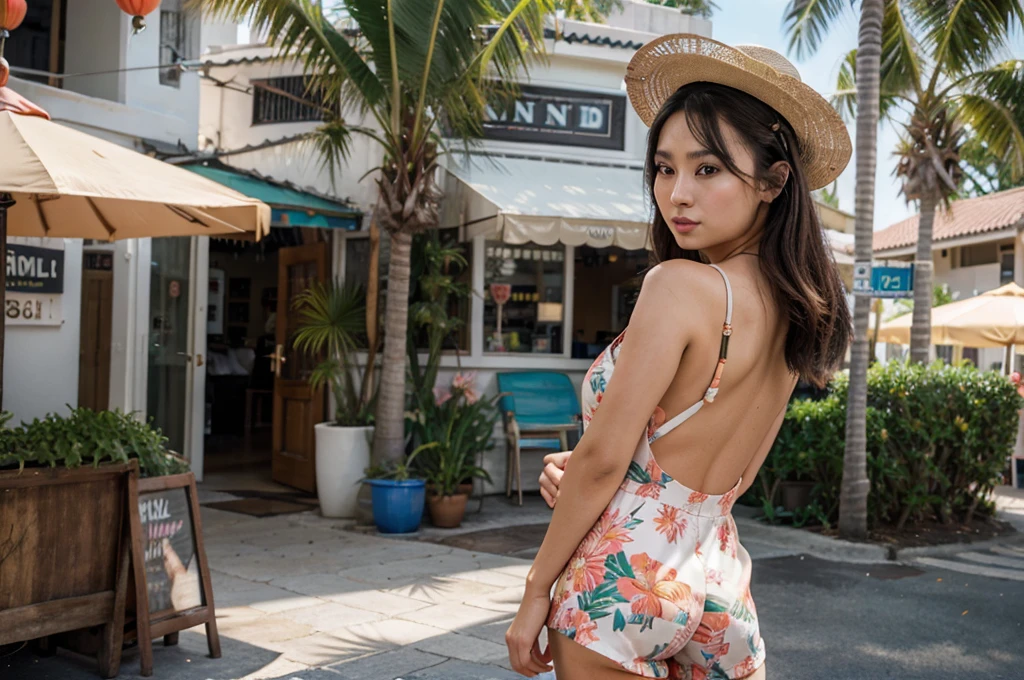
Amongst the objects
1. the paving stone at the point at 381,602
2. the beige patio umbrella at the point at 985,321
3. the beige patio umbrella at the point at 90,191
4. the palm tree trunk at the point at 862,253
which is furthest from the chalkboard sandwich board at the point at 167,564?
the beige patio umbrella at the point at 985,321

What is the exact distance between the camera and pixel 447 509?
26.8 feet

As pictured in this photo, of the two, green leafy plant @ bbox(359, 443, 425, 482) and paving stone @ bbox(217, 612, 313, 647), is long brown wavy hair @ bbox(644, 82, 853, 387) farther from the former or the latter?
green leafy plant @ bbox(359, 443, 425, 482)

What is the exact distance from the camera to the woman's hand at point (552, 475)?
6.05 feet

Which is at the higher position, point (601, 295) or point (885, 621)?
point (601, 295)

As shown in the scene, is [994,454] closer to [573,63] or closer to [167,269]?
[573,63]

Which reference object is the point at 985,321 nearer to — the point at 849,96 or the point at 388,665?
the point at 849,96

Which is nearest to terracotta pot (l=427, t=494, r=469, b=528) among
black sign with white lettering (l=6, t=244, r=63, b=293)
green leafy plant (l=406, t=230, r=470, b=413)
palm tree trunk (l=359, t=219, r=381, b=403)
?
green leafy plant (l=406, t=230, r=470, b=413)

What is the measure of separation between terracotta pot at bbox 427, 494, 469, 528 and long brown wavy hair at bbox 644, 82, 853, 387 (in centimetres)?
656

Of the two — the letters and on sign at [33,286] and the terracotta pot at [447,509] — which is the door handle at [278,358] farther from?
the terracotta pot at [447,509]

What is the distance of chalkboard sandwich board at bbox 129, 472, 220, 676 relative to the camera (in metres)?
4.27

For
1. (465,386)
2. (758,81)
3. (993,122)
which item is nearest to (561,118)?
(465,386)

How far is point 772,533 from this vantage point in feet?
26.6

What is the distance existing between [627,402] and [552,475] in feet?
1.21

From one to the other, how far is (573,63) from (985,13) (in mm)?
4147
